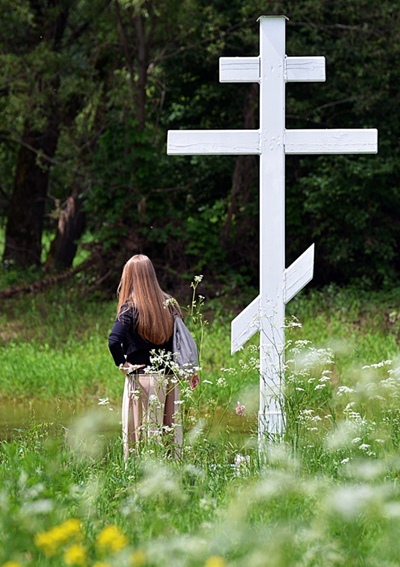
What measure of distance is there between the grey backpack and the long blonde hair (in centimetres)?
6

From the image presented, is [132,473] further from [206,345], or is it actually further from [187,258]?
[187,258]

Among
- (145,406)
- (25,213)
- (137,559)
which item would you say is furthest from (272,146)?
(25,213)

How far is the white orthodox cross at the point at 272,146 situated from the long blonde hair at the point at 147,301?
537mm

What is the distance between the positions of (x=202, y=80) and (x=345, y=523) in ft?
54.2

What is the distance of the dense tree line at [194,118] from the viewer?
61.4 ft

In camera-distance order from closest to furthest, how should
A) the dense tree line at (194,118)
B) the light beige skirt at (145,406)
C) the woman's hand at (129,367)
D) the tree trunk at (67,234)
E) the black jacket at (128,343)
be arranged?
the light beige skirt at (145,406)
the woman's hand at (129,367)
the black jacket at (128,343)
the dense tree line at (194,118)
the tree trunk at (67,234)

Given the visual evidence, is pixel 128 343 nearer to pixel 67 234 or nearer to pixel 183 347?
pixel 183 347

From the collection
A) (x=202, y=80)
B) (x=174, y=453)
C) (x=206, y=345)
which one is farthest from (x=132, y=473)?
(x=202, y=80)

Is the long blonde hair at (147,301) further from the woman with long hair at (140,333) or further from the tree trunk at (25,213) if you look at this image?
the tree trunk at (25,213)

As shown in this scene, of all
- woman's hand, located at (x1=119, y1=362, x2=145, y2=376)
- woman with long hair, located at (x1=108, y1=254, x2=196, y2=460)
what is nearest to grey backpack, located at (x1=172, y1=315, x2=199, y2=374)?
woman with long hair, located at (x1=108, y1=254, x2=196, y2=460)

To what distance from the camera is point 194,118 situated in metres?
20.7

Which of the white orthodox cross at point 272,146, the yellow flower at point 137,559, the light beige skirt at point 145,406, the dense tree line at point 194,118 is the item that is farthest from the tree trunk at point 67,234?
the yellow flower at point 137,559

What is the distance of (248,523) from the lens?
4.58m

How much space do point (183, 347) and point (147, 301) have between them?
1.20 feet
